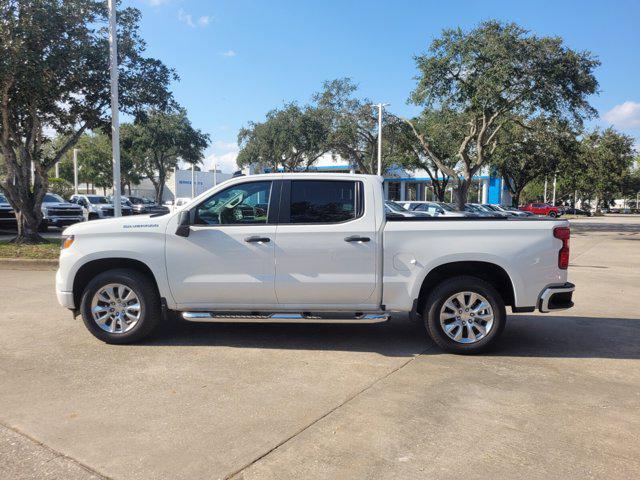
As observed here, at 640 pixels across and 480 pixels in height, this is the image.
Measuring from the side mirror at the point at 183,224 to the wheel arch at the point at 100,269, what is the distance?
60 centimetres

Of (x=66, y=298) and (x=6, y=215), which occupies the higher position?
(x=6, y=215)

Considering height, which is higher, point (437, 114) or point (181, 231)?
point (437, 114)

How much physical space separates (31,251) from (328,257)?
33.6 feet

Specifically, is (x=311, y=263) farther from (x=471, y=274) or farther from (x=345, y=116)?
(x=345, y=116)

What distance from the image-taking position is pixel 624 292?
32.0ft

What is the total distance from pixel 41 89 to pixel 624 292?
13.5 metres

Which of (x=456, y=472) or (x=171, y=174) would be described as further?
(x=171, y=174)

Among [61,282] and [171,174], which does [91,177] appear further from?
[61,282]

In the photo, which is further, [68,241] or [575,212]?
[575,212]

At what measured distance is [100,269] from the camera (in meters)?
5.91

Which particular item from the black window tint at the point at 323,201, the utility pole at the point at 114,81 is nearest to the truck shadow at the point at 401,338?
the black window tint at the point at 323,201

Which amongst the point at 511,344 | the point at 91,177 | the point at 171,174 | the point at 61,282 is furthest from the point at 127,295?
the point at 171,174

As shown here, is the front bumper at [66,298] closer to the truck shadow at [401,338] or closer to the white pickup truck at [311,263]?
the white pickup truck at [311,263]

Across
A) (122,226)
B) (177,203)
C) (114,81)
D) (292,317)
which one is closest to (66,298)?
(122,226)
